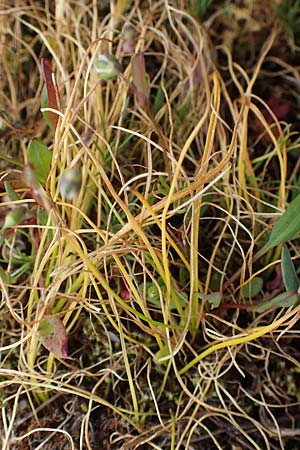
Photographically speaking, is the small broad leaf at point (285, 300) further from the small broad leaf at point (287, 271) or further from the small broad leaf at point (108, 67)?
the small broad leaf at point (108, 67)

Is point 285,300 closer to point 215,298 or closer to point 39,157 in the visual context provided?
point 215,298

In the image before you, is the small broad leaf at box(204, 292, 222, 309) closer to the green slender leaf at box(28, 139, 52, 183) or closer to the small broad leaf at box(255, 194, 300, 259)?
the small broad leaf at box(255, 194, 300, 259)

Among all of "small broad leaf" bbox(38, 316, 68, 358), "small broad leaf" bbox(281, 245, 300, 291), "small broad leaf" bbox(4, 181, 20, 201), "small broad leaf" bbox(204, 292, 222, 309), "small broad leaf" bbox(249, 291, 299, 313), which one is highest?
"small broad leaf" bbox(4, 181, 20, 201)

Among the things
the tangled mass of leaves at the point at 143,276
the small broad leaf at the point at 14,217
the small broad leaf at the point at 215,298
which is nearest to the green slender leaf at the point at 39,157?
the tangled mass of leaves at the point at 143,276

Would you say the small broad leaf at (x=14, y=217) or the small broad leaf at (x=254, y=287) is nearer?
the small broad leaf at (x=14, y=217)

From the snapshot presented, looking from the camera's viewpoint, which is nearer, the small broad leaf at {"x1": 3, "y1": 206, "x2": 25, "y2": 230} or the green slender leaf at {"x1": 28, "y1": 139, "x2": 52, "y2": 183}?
the small broad leaf at {"x1": 3, "y1": 206, "x2": 25, "y2": 230}

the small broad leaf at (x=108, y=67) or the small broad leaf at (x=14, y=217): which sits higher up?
the small broad leaf at (x=108, y=67)

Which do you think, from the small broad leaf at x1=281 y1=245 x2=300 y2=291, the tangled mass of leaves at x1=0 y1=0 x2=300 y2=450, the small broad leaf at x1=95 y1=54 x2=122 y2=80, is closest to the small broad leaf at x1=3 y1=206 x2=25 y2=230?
the tangled mass of leaves at x1=0 y1=0 x2=300 y2=450
